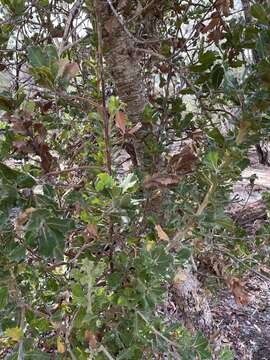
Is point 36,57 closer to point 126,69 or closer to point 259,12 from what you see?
point 259,12

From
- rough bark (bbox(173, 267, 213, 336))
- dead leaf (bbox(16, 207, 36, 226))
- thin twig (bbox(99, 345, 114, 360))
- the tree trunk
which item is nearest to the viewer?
dead leaf (bbox(16, 207, 36, 226))

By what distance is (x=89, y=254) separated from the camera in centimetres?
104

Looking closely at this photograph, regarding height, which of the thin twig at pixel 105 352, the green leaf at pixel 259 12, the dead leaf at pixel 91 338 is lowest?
the thin twig at pixel 105 352

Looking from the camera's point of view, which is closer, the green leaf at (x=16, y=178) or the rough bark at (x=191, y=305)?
the green leaf at (x=16, y=178)

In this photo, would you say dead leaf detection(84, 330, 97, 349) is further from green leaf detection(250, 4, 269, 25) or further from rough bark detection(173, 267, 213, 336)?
rough bark detection(173, 267, 213, 336)

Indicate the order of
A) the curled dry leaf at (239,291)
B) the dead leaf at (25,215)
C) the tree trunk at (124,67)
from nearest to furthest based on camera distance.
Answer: the dead leaf at (25,215)
the curled dry leaf at (239,291)
the tree trunk at (124,67)

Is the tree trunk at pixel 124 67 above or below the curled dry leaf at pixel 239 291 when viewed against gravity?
above

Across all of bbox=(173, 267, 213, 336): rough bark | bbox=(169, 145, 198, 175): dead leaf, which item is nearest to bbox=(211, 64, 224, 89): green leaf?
bbox=(169, 145, 198, 175): dead leaf

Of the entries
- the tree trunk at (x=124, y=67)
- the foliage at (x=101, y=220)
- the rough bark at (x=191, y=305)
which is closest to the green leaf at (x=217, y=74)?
the foliage at (x=101, y=220)

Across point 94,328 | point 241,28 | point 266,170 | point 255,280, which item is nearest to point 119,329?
point 94,328

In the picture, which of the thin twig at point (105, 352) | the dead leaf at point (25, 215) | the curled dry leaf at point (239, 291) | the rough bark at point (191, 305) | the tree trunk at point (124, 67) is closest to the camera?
the dead leaf at point (25, 215)

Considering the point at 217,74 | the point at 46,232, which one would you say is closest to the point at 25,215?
the point at 46,232

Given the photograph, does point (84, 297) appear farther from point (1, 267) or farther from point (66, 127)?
point (66, 127)

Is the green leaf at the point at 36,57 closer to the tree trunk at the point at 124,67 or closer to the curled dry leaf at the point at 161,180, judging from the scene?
the curled dry leaf at the point at 161,180
